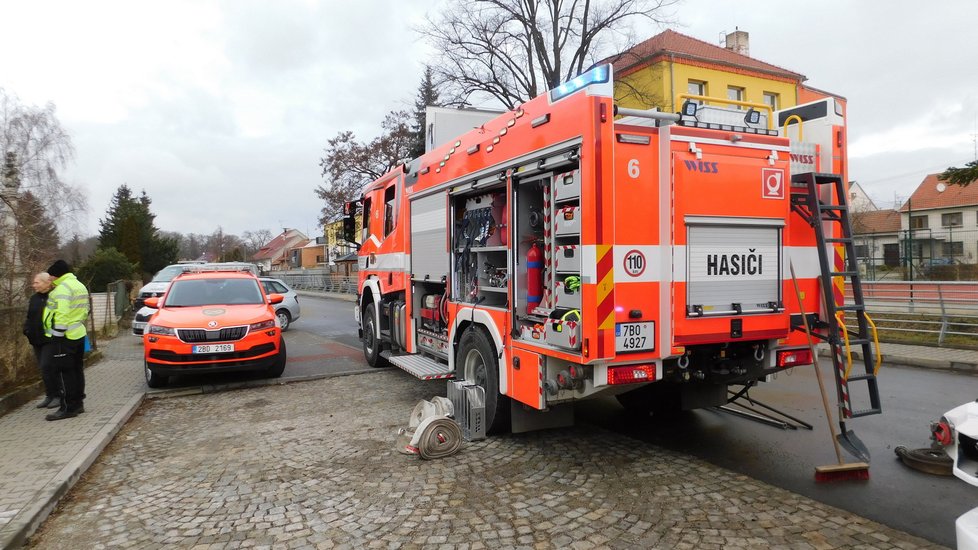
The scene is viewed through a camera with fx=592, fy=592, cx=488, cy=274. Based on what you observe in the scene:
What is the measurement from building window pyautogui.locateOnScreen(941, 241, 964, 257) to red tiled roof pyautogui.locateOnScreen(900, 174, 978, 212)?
10526mm

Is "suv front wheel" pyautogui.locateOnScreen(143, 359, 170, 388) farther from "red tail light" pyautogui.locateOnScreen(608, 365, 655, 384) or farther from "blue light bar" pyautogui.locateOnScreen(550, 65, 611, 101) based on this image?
"blue light bar" pyautogui.locateOnScreen(550, 65, 611, 101)

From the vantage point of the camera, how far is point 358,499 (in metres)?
4.36

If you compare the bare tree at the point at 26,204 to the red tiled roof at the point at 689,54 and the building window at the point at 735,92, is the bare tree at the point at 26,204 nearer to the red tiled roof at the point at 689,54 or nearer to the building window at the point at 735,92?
the red tiled roof at the point at 689,54

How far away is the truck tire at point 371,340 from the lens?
31.8ft

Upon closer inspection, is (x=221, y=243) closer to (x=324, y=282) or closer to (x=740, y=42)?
(x=324, y=282)

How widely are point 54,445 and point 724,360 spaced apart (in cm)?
620

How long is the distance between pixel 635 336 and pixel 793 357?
1741mm

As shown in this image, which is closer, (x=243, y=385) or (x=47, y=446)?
(x=47, y=446)

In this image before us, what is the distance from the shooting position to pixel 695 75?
30.0m

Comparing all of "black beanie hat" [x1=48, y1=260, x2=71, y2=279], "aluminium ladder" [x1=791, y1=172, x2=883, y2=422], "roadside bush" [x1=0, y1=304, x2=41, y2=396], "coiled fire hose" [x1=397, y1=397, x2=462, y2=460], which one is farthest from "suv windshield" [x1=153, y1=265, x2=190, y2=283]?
"aluminium ladder" [x1=791, y1=172, x2=883, y2=422]

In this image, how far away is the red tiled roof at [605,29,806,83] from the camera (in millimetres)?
28252

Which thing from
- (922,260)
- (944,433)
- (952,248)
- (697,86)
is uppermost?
(697,86)

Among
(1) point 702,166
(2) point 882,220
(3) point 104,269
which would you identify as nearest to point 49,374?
(1) point 702,166

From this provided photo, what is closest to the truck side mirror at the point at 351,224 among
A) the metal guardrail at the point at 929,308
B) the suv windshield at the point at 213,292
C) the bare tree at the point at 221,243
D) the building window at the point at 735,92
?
the suv windshield at the point at 213,292
